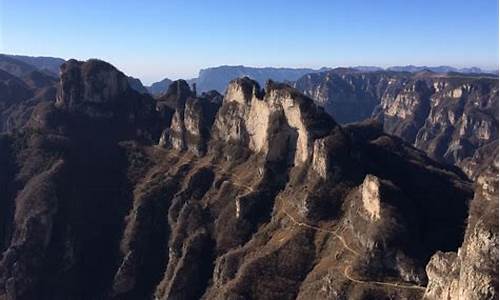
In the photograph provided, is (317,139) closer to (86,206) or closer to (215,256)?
(215,256)

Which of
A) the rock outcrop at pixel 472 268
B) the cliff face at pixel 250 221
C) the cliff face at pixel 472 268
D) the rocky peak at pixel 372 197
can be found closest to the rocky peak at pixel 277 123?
the cliff face at pixel 250 221

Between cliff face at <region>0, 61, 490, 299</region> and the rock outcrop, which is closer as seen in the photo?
the rock outcrop

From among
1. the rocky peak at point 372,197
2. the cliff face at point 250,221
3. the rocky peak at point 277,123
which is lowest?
the cliff face at point 250,221

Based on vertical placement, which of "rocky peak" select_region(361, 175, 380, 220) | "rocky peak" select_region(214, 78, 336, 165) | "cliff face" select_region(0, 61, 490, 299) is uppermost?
"rocky peak" select_region(214, 78, 336, 165)

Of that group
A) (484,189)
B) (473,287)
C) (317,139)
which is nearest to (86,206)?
(317,139)

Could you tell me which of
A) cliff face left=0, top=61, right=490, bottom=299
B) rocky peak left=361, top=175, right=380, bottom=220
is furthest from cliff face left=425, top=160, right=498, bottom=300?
rocky peak left=361, top=175, right=380, bottom=220

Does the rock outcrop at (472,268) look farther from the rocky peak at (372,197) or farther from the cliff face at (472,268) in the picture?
the rocky peak at (372,197)

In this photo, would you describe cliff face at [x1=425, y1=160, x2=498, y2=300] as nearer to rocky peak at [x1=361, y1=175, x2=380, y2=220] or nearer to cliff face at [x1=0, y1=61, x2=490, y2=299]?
cliff face at [x1=0, y1=61, x2=490, y2=299]

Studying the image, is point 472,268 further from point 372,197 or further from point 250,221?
point 250,221
